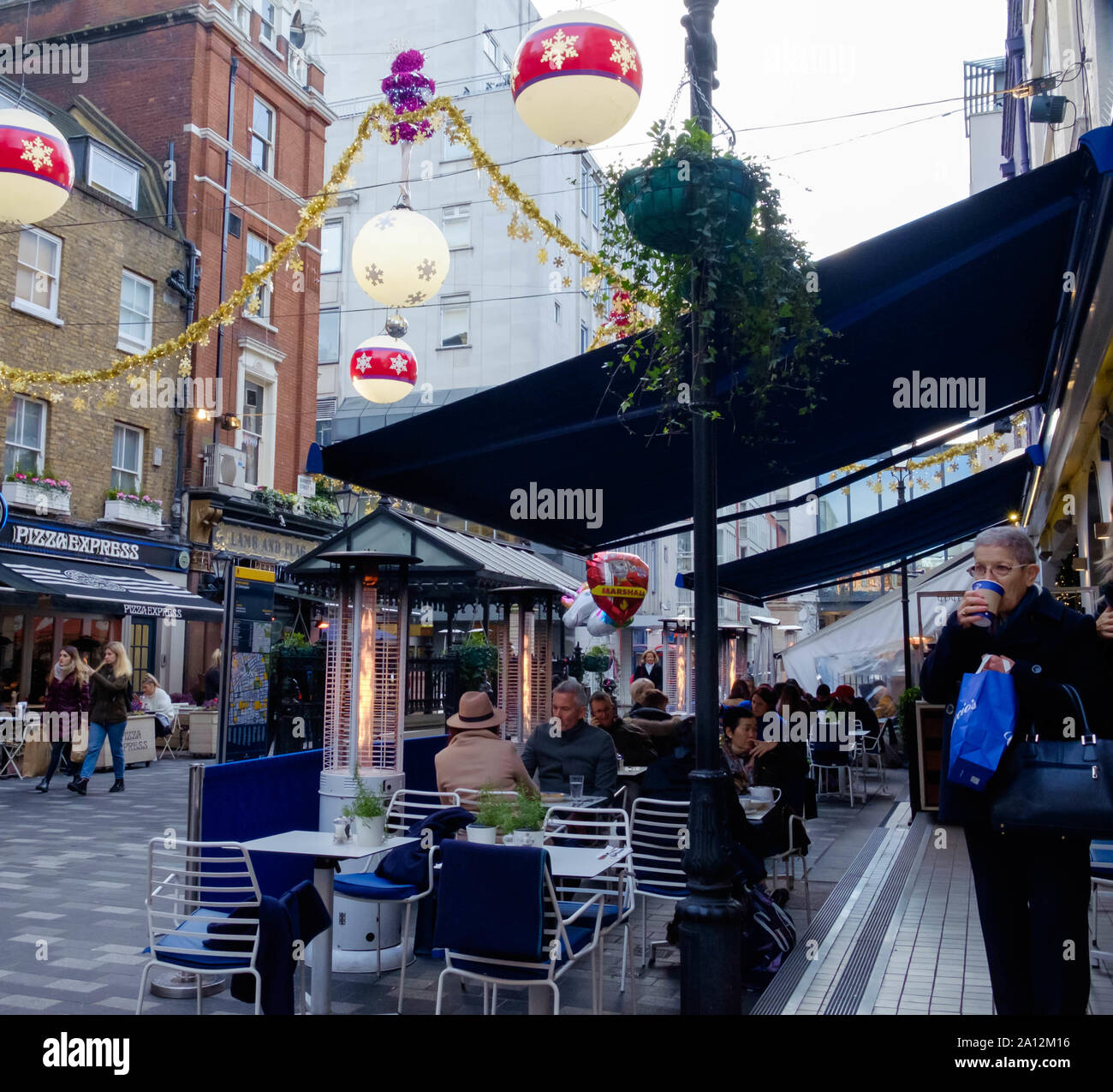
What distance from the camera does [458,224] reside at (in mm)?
34938

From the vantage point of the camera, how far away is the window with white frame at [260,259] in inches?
941

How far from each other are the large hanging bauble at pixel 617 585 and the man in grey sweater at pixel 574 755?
23.6 ft

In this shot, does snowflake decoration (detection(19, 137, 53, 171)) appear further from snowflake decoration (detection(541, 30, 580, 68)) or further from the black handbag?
the black handbag

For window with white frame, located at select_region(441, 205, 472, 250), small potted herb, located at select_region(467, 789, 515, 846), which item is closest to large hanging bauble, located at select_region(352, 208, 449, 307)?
small potted herb, located at select_region(467, 789, 515, 846)

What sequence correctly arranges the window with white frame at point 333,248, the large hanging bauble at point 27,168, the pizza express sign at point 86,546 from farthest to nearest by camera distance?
the window with white frame at point 333,248 → the pizza express sign at point 86,546 → the large hanging bauble at point 27,168

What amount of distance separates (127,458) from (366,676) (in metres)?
15.2

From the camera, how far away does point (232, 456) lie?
890 inches

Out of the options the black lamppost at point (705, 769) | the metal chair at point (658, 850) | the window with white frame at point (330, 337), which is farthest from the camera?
the window with white frame at point (330, 337)

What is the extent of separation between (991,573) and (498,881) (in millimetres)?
2204

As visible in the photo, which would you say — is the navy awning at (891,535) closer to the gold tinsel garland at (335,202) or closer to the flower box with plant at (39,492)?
the gold tinsel garland at (335,202)

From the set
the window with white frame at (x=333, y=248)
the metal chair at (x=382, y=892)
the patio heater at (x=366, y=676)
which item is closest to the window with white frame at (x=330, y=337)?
the window with white frame at (x=333, y=248)

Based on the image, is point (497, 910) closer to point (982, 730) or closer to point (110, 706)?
point (982, 730)

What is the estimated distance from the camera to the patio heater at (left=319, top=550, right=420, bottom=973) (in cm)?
708
